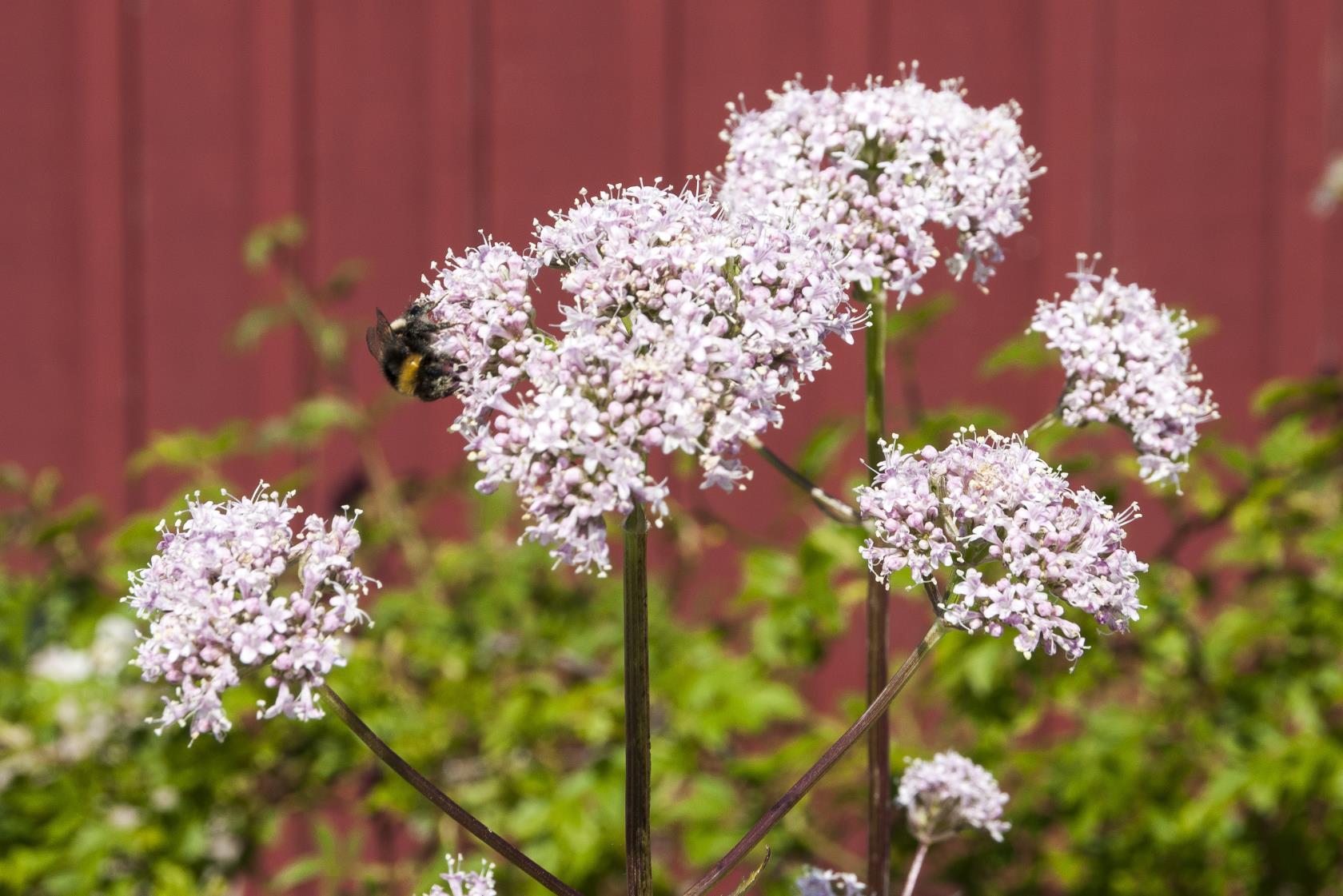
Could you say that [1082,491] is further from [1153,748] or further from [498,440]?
[1153,748]

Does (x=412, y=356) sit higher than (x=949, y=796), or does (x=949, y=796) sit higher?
(x=412, y=356)

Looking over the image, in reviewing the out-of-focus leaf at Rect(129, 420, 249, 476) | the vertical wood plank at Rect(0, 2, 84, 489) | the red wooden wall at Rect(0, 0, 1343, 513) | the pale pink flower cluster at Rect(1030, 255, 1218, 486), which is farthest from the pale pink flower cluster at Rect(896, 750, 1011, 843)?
the vertical wood plank at Rect(0, 2, 84, 489)

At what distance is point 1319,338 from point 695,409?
3324 millimetres

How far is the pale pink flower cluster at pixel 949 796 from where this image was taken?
1602 mm

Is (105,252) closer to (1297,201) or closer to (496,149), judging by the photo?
(496,149)

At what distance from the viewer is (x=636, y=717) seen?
1234 mm

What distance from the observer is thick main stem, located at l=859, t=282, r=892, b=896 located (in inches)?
58.5

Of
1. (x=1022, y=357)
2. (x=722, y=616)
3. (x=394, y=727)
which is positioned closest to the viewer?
(x=1022, y=357)

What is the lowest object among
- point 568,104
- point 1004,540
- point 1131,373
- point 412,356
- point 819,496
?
point 1004,540

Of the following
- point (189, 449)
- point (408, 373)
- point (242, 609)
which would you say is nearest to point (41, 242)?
point (189, 449)

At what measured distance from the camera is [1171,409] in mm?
1544

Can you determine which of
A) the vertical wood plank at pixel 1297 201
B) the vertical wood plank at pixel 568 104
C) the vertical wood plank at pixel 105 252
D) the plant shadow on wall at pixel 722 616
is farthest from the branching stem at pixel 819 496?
the vertical wood plank at pixel 105 252

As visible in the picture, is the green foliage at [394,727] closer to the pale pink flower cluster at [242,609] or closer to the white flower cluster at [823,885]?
the white flower cluster at [823,885]

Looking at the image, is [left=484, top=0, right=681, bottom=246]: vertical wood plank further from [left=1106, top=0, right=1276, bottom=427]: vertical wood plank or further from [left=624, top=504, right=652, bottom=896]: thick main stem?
[left=624, top=504, right=652, bottom=896]: thick main stem
